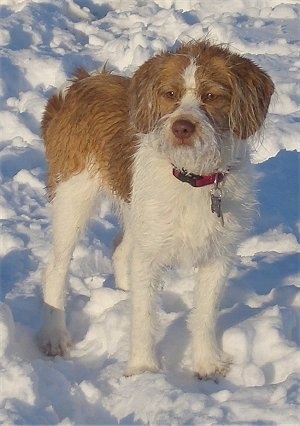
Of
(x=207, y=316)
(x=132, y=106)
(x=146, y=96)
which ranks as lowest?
(x=207, y=316)

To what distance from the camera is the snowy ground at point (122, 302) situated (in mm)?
3570

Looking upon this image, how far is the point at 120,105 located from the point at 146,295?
1.15m

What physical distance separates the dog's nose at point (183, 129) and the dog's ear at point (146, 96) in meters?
0.31

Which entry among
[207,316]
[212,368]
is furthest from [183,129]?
[212,368]

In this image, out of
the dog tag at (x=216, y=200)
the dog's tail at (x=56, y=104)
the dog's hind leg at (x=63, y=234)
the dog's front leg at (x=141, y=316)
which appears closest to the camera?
the dog tag at (x=216, y=200)

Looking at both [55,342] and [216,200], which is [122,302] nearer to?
[55,342]

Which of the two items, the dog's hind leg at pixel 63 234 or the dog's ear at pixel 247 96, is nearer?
the dog's ear at pixel 247 96

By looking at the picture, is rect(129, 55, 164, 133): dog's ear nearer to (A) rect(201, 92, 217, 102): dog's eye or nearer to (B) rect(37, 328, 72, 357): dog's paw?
(A) rect(201, 92, 217, 102): dog's eye

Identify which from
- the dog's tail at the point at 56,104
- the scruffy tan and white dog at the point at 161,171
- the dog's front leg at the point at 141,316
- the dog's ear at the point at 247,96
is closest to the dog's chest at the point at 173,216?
the scruffy tan and white dog at the point at 161,171

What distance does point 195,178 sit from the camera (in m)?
3.71

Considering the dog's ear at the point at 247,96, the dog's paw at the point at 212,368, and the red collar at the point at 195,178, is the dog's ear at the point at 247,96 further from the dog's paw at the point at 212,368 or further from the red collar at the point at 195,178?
the dog's paw at the point at 212,368

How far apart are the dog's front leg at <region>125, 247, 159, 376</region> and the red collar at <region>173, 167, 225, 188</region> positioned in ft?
1.60

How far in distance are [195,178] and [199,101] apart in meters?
0.42

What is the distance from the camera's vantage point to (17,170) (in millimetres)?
6328
